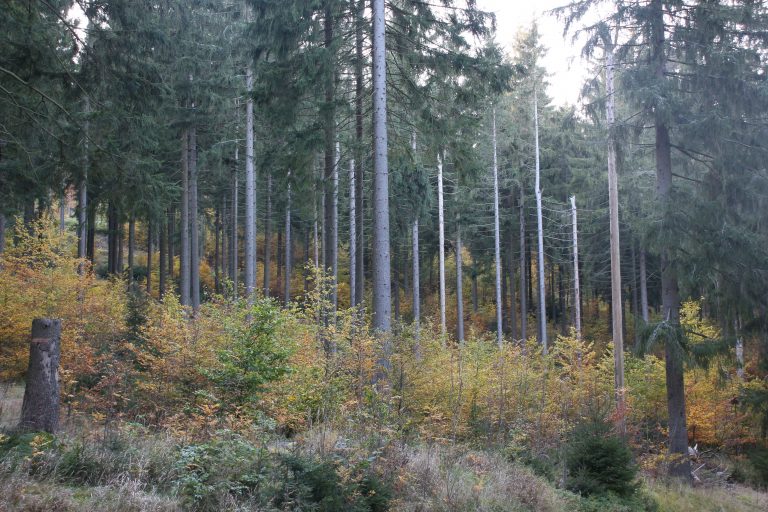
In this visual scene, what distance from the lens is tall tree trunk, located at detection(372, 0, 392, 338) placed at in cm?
1154

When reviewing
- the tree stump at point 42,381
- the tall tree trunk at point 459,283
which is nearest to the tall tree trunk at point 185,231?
the tall tree trunk at point 459,283

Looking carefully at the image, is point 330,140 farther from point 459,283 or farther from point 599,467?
point 459,283

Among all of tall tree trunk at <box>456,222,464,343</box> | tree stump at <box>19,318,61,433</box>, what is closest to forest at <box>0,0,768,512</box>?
tree stump at <box>19,318,61,433</box>

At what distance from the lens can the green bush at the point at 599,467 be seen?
8922 millimetres

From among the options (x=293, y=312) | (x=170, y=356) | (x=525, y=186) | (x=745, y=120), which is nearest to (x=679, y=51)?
(x=745, y=120)

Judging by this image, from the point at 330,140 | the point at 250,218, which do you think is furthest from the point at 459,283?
the point at 330,140

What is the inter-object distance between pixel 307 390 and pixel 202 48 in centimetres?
1537

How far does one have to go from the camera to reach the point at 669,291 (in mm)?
13719

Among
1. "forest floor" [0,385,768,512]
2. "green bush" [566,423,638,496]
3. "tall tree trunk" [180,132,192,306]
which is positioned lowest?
"green bush" [566,423,638,496]

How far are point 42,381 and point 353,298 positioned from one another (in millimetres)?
13504

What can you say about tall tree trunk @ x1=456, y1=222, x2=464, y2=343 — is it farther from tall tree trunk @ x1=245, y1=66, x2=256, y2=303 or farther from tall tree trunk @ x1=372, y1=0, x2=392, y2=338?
tall tree trunk @ x1=372, y1=0, x2=392, y2=338

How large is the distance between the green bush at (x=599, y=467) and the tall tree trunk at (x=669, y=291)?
15.8ft

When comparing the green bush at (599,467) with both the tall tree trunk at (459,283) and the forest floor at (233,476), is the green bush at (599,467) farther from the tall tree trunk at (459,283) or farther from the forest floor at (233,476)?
the tall tree trunk at (459,283)

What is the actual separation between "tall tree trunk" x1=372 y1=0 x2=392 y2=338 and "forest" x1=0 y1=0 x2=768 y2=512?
47mm
